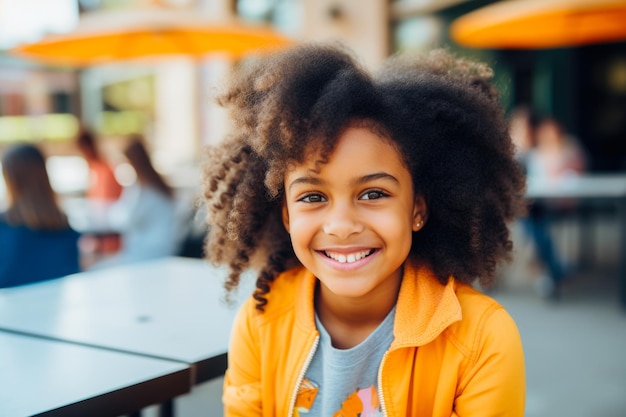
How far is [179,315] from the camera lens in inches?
91.4

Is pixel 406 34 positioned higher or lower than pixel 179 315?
higher

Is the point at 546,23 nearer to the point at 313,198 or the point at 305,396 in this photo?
the point at 313,198

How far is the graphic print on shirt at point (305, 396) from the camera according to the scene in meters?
1.75

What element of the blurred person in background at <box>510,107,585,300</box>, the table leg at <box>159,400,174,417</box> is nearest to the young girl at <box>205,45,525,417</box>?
the table leg at <box>159,400,174,417</box>

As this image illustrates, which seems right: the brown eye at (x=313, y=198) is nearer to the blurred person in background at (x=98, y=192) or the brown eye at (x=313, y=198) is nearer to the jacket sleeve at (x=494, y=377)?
the jacket sleeve at (x=494, y=377)

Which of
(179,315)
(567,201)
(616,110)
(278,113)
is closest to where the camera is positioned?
(278,113)

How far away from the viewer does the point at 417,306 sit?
→ 1744mm

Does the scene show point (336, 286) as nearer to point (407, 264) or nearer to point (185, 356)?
point (407, 264)

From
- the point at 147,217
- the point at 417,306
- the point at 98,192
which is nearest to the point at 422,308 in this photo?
the point at 417,306


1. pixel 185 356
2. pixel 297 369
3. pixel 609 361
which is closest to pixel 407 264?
pixel 297 369

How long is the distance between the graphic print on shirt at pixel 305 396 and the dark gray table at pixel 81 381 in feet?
1.01

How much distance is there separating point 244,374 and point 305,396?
188mm

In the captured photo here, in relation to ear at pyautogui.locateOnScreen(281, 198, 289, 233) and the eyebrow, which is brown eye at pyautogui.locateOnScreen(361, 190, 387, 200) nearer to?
the eyebrow

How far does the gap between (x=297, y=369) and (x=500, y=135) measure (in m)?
0.83
